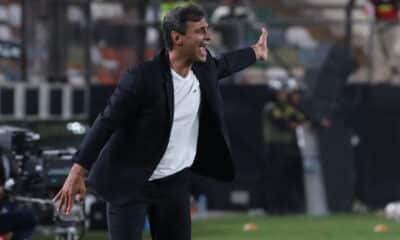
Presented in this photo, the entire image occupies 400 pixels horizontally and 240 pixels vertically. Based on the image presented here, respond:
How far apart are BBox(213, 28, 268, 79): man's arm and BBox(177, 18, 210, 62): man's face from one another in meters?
0.48

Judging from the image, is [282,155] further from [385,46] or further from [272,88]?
[385,46]

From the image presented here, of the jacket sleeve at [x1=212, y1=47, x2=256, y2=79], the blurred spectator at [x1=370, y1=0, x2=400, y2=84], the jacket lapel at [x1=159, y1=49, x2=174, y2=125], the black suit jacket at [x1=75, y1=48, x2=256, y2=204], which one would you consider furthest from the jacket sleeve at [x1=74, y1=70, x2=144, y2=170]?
the blurred spectator at [x1=370, y1=0, x2=400, y2=84]

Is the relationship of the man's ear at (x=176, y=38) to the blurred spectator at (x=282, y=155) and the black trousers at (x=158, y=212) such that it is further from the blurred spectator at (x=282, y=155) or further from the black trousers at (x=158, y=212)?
the blurred spectator at (x=282, y=155)

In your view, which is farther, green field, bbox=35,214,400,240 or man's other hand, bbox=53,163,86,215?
green field, bbox=35,214,400,240

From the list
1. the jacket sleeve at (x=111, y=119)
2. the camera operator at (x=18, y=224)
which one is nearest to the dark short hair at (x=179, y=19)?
the jacket sleeve at (x=111, y=119)

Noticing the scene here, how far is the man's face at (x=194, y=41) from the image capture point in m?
7.71

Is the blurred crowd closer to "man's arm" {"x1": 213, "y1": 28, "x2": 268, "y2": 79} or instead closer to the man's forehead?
"man's arm" {"x1": 213, "y1": 28, "x2": 268, "y2": 79}

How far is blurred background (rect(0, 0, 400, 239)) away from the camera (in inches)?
772

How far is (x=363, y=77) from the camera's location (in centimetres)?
2098

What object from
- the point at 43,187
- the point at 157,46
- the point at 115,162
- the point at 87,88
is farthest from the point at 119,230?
the point at 157,46

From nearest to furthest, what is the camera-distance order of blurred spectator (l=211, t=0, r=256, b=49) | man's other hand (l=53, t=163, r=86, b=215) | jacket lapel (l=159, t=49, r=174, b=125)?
1. man's other hand (l=53, t=163, r=86, b=215)
2. jacket lapel (l=159, t=49, r=174, b=125)
3. blurred spectator (l=211, t=0, r=256, b=49)

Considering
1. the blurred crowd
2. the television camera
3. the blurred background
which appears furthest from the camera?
the blurred crowd

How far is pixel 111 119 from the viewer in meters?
7.59

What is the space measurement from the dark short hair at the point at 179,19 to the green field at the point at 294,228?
794 cm
